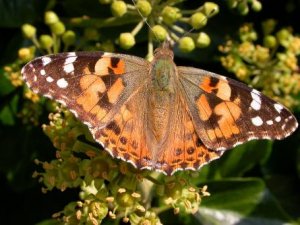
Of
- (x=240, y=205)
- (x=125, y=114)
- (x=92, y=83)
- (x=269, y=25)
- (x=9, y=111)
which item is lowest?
(x=240, y=205)

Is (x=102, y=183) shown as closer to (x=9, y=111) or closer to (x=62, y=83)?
(x=62, y=83)

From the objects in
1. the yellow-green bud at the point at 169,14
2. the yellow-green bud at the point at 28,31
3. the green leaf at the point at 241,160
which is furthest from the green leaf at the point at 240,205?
the yellow-green bud at the point at 28,31

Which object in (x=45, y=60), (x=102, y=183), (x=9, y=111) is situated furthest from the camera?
(x=9, y=111)

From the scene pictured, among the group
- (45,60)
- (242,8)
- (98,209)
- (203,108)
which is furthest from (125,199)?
(242,8)

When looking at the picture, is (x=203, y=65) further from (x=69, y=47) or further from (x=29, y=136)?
(x=29, y=136)

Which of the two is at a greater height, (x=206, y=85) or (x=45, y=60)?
(x=45, y=60)

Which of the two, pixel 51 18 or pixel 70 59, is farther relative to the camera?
pixel 51 18

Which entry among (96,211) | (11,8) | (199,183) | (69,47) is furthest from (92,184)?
(11,8)
